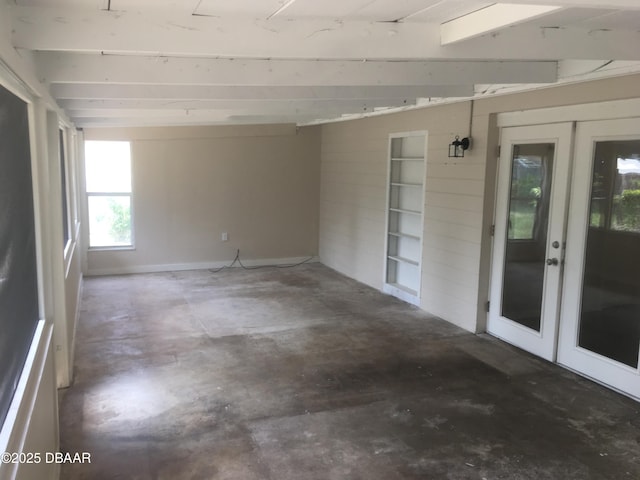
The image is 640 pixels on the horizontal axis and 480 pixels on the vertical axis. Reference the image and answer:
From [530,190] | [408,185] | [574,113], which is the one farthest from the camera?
[408,185]

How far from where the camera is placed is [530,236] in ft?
15.3

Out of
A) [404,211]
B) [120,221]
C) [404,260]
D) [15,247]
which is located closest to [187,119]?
[120,221]

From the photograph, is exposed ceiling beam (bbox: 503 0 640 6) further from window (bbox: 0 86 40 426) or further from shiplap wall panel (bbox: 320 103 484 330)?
shiplap wall panel (bbox: 320 103 484 330)

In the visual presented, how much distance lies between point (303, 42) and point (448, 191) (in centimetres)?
332

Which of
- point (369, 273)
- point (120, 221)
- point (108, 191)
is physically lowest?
point (369, 273)

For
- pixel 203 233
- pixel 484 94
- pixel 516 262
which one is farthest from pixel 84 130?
pixel 516 262

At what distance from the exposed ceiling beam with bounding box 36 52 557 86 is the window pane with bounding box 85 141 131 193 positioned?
4.83 metres

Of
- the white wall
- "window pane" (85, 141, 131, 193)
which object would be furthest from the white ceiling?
"window pane" (85, 141, 131, 193)

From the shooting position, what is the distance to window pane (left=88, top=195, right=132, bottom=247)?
7.64 m

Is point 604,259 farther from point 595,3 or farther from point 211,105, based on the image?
A: point 211,105

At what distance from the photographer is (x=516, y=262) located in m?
4.85

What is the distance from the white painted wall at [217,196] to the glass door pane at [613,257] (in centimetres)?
519

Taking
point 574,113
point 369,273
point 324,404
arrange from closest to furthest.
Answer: point 324,404, point 574,113, point 369,273

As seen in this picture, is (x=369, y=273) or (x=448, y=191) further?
(x=369, y=273)
